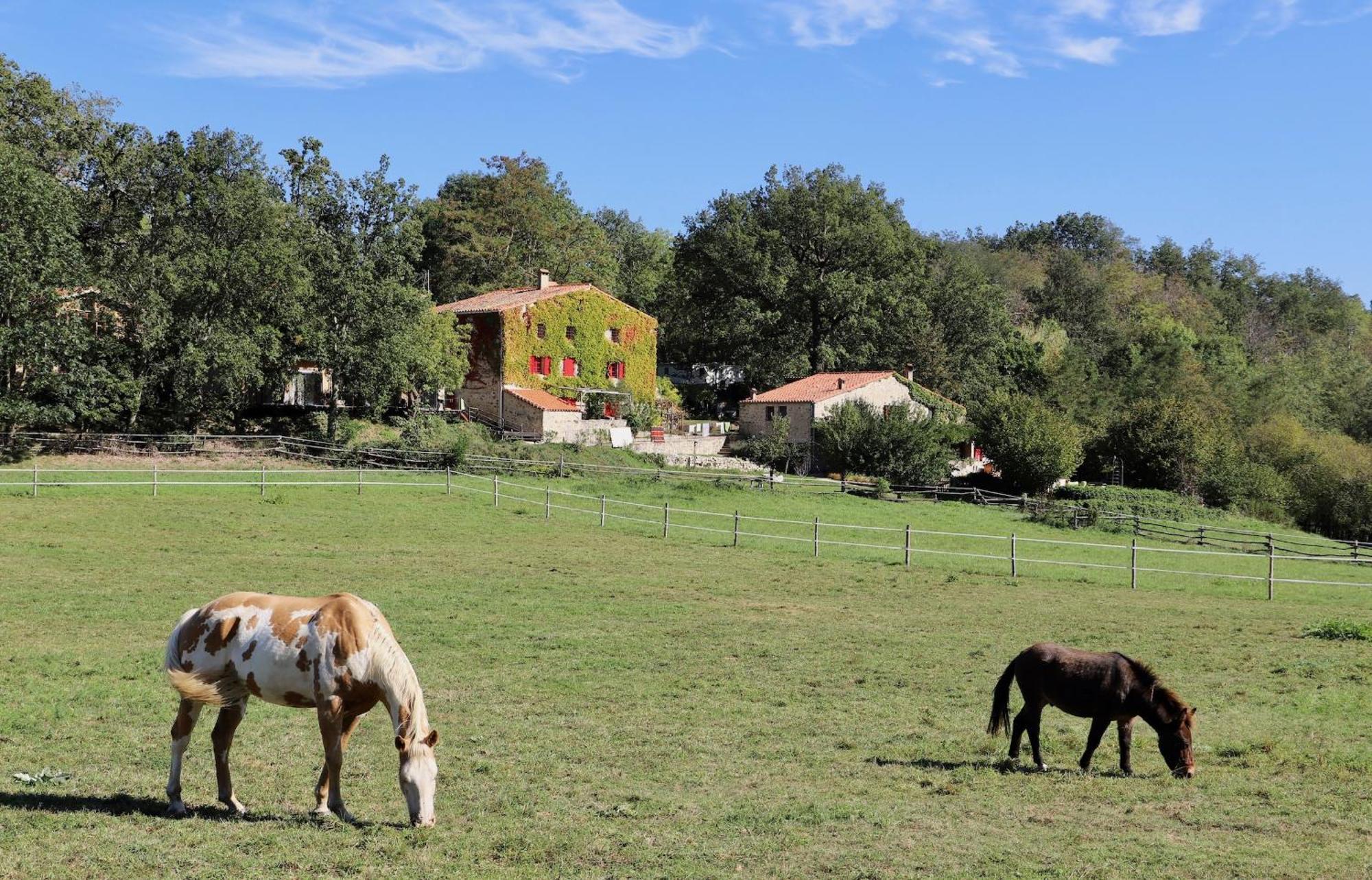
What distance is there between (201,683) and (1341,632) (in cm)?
1856

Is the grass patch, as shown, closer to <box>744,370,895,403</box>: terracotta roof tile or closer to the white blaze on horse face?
the white blaze on horse face

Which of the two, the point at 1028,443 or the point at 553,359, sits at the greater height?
the point at 553,359

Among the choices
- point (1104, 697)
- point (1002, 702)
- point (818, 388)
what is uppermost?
point (818, 388)

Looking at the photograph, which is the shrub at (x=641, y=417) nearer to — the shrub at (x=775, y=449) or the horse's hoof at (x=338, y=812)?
the shrub at (x=775, y=449)

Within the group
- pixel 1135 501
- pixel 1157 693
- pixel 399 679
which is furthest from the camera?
pixel 1135 501

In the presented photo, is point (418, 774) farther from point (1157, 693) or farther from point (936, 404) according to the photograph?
point (936, 404)

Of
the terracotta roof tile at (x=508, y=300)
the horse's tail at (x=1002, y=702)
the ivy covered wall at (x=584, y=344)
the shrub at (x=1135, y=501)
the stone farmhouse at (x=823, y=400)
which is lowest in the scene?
the horse's tail at (x=1002, y=702)

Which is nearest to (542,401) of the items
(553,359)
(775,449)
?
(553,359)

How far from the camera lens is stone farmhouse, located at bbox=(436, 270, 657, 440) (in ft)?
187

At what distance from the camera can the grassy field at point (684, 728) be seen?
848 centimetres

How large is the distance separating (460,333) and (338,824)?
51.8m

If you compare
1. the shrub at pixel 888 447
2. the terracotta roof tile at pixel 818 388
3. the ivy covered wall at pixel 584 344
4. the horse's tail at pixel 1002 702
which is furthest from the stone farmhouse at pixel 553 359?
the horse's tail at pixel 1002 702

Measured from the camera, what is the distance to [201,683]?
8.81 meters

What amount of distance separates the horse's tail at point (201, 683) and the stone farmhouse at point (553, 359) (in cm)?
4568
